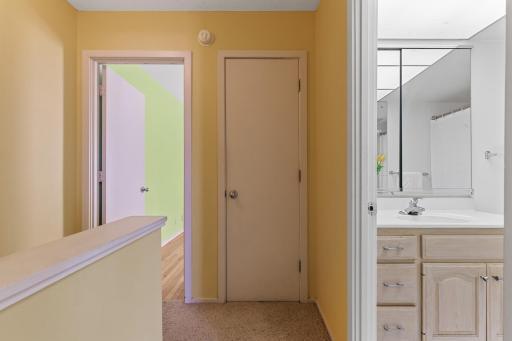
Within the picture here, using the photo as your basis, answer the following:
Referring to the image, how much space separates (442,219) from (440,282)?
485 millimetres

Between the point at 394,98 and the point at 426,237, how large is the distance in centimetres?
112

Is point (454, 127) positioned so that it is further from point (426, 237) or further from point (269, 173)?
point (269, 173)

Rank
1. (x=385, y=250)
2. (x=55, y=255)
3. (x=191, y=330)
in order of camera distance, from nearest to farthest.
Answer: (x=55, y=255) → (x=385, y=250) → (x=191, y=330)

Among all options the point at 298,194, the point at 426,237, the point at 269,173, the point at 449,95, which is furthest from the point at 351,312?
the point at 449,95

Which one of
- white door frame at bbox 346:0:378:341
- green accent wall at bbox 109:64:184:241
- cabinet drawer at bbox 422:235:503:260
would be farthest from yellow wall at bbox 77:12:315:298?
cabinet drawer at bbox 422:235:503:260

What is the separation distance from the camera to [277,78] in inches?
93.8

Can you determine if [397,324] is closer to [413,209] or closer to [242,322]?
[413,209]

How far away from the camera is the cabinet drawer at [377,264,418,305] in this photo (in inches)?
61.2

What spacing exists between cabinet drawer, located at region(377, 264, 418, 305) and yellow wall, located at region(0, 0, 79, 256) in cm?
229

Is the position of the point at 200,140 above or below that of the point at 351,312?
above

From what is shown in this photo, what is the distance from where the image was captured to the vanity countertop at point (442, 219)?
5.13 ft

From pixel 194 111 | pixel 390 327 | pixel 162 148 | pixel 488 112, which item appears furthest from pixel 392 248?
pixel 162 148

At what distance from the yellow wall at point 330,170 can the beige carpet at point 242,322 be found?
156 millimetres

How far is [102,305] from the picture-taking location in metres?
0.88
